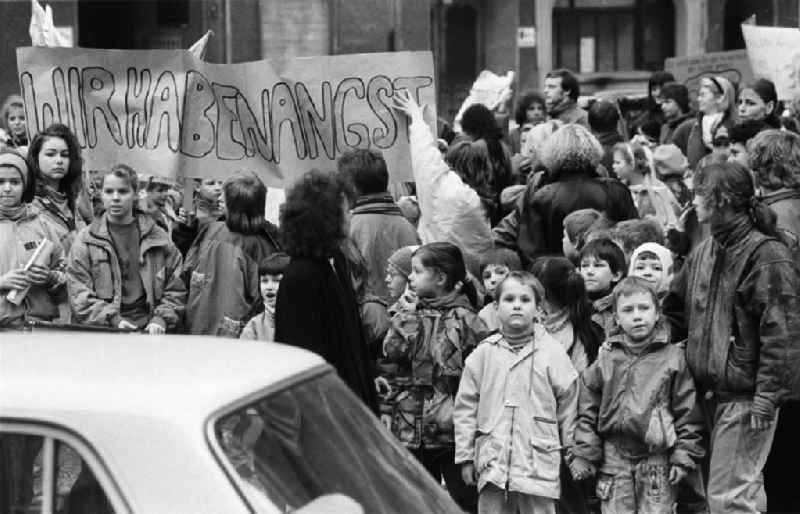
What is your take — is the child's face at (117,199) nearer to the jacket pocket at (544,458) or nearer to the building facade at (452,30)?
the jacket pocket at (544,458)

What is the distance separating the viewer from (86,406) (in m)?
3.58

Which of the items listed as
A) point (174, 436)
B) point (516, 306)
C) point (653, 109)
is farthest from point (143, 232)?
point (653, 109)

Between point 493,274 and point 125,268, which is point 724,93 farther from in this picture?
point 125,268

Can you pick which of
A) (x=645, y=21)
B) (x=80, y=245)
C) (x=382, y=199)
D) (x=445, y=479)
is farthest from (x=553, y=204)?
(x=645, y=21)

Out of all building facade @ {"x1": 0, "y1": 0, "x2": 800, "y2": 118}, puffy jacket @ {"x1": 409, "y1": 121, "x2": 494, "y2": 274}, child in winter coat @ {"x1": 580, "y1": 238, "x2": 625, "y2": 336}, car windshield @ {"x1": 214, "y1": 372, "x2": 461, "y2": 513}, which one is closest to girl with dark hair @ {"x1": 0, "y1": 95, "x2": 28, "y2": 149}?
puffy jacket @ {"x1": 409, "y1": 121, "x2": 494, "y2": 274}

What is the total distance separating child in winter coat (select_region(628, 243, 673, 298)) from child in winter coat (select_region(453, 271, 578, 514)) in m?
0.86

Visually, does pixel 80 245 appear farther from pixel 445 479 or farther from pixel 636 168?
pixel 636 168

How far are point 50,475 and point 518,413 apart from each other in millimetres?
4043

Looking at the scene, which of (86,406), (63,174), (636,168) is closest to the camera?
(86,406)

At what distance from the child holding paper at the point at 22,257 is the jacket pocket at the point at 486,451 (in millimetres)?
2330

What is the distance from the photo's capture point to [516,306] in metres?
7.43

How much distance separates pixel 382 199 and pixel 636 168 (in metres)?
2.65

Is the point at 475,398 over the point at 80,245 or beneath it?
beneath

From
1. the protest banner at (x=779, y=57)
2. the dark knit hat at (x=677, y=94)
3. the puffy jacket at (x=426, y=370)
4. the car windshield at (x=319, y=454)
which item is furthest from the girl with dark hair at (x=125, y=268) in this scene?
the dark knit hat at (x=677, y=94)
